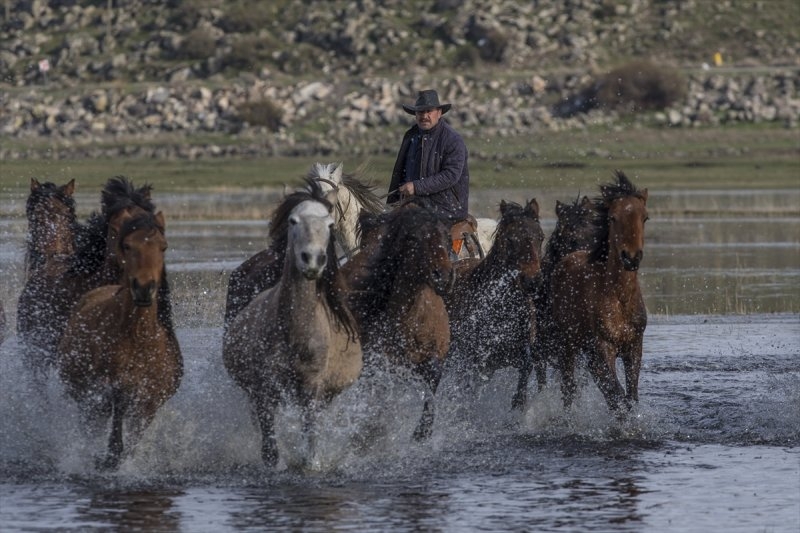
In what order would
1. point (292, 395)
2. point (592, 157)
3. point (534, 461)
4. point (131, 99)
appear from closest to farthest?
point (292, 395) → point (534, 461) → point (592, 157) → point (131, 99)

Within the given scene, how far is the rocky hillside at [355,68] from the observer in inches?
1847

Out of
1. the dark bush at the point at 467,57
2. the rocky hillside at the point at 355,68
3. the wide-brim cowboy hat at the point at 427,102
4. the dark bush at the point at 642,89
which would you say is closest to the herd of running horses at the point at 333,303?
the wide-brim cowboy hat at the point at 427,102

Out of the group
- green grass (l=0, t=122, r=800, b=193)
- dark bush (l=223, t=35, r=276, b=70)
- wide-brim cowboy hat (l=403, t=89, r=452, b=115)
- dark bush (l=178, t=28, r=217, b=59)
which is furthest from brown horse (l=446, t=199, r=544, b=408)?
dark bush (l=178, t=28, r=217, b=59)

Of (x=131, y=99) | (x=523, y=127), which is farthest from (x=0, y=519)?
(x=131, y=99)

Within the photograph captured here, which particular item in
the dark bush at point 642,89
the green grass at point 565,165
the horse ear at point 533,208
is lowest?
the horse ear at point 533,208

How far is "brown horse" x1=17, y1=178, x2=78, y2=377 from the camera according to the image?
10.7 meters

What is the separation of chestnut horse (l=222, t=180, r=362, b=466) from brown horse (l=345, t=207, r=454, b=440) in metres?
0.73

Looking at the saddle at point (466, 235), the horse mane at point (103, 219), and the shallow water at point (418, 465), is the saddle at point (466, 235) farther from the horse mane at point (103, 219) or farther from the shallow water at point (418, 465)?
the horse mane at point (103, 219)

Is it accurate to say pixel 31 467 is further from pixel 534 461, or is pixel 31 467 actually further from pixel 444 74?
pixel 444 74

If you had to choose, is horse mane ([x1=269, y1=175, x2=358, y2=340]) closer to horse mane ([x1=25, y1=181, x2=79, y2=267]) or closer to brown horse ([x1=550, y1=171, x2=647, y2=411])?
brown horse ([x1=550, y1=171, x2=647, y2=411])

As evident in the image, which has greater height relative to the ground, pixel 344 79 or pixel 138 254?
pixel 344 79

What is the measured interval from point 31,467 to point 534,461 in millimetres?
3198

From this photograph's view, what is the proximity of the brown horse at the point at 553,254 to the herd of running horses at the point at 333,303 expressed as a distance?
15 millimetres

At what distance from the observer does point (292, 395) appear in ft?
30.3
